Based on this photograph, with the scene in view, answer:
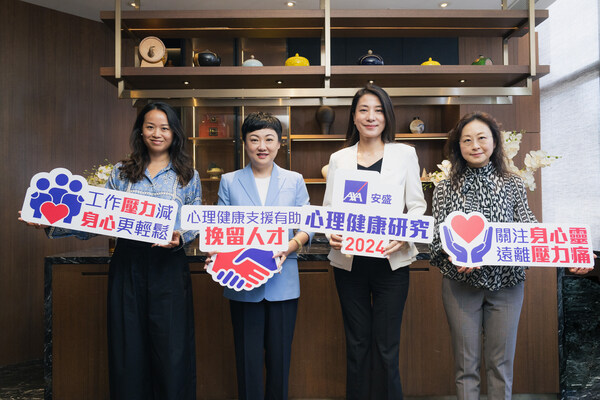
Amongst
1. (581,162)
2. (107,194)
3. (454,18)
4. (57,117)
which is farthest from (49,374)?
(581,162)

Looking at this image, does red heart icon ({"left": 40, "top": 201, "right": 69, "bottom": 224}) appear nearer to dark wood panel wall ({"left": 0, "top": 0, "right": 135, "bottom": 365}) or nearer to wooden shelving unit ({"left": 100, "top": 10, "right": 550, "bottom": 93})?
wooden shelving unit ({"left": 100, "top": 10, "right": 550, "bottom": 93})

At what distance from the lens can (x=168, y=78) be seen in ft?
10.2

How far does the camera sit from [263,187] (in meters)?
1.65

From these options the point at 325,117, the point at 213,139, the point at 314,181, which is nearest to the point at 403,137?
the point at 325,117

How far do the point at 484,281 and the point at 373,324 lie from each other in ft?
1.45

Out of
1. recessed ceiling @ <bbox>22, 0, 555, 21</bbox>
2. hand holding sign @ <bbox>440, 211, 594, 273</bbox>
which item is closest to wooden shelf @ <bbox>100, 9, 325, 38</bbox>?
recessed ceiling @ <bbox>22, 0, 555, 21</bbox>

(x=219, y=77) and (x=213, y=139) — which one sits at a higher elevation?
(x=219, y=77)

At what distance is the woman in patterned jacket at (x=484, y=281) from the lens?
1466 mm

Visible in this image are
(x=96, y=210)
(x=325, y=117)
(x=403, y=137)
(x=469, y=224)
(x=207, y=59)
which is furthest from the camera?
(x=325, y=117)

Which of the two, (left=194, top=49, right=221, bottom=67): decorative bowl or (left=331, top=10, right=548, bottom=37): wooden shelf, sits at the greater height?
(left=331, top=10, right=548, bottom=37): wooden shelf

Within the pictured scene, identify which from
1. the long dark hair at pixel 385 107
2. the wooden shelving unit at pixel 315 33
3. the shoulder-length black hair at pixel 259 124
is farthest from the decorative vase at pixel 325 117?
the shoulder-length black hair at pixel 259 124

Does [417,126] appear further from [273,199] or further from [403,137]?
[273,199]

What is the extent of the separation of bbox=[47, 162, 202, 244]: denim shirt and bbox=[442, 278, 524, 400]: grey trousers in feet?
3.52

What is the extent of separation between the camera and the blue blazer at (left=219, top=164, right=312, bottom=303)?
1.56 meters
